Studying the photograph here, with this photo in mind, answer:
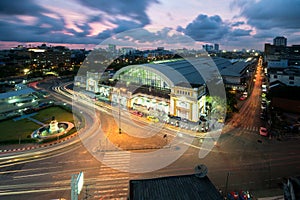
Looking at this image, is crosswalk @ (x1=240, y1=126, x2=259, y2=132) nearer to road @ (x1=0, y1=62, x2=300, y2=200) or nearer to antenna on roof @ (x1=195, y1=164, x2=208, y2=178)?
road @ (x1=0, y1=62, x2=300, y2=200)

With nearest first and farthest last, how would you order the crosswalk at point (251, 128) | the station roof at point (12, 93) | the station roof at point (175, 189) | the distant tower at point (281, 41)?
the station roof at point (175, 189), the crosswalk at point (251, 128), the station roof at point (12, 93), the distant tower at point (281, 41)

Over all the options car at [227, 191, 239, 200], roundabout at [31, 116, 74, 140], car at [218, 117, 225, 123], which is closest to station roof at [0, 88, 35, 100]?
roundabout at [31, 116, 74, 140]

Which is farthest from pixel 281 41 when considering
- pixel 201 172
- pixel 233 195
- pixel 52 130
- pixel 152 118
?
pixel 201 172

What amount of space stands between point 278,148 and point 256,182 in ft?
22.4

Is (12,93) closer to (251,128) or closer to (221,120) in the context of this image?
(221,120)

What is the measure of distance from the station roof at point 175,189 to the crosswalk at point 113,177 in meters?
4.91

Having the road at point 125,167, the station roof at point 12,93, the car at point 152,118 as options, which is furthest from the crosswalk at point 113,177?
the station roof at point 12,93

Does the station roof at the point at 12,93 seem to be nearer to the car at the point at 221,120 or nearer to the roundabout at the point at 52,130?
the roundabout at the point at 52,130

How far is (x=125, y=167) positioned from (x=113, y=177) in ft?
5.08

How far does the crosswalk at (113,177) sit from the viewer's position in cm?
1355

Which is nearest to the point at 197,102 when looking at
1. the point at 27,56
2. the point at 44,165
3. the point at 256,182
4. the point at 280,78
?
the point at 256,182

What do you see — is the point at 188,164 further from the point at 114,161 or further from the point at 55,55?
the point at 55,55

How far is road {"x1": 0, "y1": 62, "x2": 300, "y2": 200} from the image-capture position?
1406 cm

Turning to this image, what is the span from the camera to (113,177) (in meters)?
15.4
